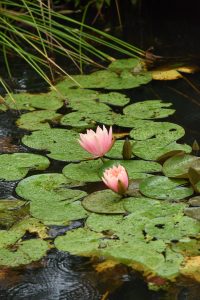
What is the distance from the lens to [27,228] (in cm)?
183

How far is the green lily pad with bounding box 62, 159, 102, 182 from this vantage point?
6.82ft

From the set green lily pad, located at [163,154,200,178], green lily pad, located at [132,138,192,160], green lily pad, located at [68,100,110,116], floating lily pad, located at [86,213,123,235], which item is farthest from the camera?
green lily pad, located at [68,100,110,116]

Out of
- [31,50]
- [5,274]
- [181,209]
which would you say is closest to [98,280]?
[5,274]

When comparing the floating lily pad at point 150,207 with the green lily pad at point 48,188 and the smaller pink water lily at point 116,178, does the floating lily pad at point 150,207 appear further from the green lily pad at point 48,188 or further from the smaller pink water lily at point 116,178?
the green lily pad at point 48,188

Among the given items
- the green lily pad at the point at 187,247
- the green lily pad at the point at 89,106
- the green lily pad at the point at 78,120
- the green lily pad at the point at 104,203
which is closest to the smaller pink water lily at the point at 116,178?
the green lily pad at the point at 104,203

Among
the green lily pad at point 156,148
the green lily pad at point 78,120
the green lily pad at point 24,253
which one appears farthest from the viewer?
the green lily pad at point 78,120

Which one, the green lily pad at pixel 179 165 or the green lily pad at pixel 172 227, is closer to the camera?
the green lily pad at pixel 172 227

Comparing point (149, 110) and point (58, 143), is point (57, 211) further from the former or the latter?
point (149, 110)

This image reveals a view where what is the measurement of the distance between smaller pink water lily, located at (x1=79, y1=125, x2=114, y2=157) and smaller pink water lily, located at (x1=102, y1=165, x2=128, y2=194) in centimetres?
18

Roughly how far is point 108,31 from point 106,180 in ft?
6.57

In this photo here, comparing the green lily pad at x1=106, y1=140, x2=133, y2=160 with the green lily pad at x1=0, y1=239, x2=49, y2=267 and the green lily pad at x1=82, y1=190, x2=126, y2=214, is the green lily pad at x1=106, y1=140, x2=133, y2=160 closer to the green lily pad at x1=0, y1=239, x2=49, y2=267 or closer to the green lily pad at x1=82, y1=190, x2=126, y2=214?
the green lily pad at x1=82, y1=190, x2=126, y2=214

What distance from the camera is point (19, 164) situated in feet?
7.18

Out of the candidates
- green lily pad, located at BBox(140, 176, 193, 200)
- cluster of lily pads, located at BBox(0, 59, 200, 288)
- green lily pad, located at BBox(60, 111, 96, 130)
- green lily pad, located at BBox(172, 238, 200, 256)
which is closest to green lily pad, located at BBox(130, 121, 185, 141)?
cluster of lily pads, located at BBox(0, 59, 200, 288)

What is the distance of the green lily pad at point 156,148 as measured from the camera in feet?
7.23
